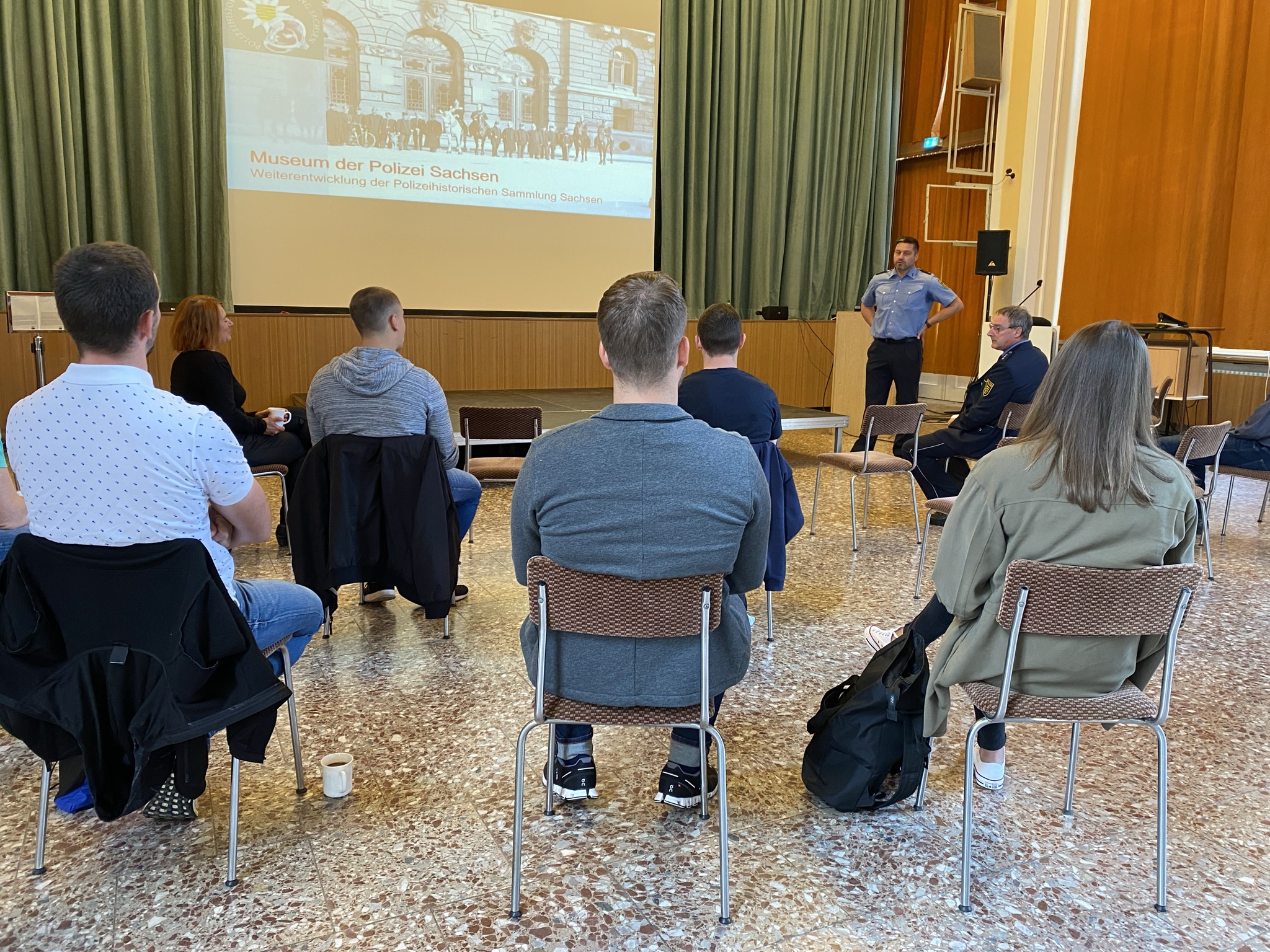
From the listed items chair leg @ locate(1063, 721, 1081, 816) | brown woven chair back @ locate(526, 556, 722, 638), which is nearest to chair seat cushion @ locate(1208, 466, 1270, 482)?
chair leg @ locate(1063, 721, 1081, 816)

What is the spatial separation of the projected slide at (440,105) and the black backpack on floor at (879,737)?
6.47m

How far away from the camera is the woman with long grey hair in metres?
1.81

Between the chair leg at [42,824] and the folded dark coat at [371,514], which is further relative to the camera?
the folded dark coat at [371,514]

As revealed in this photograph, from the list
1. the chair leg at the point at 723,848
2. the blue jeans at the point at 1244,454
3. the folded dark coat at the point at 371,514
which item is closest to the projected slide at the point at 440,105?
the folded dark coat at the point at 371,514

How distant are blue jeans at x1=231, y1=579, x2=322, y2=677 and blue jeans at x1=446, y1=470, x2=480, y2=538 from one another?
1.12 meters

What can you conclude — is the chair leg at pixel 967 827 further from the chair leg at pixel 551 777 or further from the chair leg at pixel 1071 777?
the chair leg at pixel 551 777

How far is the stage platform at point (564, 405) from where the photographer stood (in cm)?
618

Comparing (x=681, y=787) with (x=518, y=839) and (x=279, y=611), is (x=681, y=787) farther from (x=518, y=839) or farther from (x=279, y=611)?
(x=279, y=611)

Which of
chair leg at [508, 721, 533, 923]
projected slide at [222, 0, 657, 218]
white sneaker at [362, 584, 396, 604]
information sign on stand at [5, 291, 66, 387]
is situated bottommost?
white sneaker at [362, 584, 396, 604]

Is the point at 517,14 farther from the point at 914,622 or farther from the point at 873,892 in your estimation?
the point at 873,892

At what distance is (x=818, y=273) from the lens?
31.6 ft

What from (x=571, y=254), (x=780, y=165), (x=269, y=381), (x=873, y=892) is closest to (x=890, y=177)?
(x=780, y=165)

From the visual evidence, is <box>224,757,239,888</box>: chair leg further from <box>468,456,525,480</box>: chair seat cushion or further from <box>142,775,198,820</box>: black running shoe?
<box>468,456,525,480</box>: chair seat cushion

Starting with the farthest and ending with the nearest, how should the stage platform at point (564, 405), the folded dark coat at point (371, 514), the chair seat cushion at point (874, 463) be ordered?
1. the stage platform at point (564, 405)
2. the chair seat cushion at point (874, 463)
3. the folded dark coat at point (371, 514)
